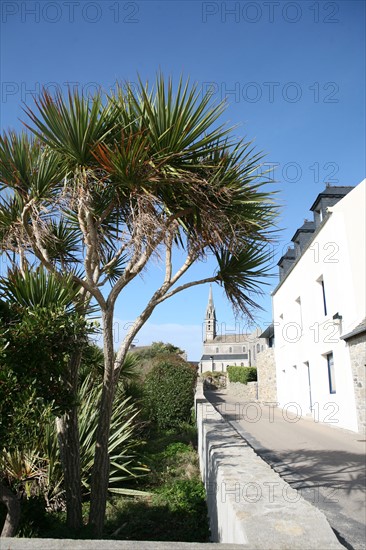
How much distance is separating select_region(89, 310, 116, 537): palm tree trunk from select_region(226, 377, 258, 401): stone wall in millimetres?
27591

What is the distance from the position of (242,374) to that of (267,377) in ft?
30.0

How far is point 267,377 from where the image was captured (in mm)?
25797

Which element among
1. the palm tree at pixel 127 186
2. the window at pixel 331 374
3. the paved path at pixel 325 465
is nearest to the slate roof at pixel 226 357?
the window at pixel 331 374

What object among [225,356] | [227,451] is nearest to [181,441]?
[227,451]

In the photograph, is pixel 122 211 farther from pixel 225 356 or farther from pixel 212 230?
pixel 225 356

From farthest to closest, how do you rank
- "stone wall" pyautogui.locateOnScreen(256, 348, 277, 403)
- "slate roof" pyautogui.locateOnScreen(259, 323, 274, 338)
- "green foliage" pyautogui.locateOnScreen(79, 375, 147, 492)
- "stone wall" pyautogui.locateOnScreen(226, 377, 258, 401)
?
1. "stone wall" pyautogui.locateOnScreen(226, 377, 258, 401)
2. "slate roof" pyautogui.locateOnScreen(259, 323, 274, 338)
3. "stone wall" pyautogui.locateOnScreen(256, 348, 277, 403)
4. "green foliage" pyautogui.locateOnScreen(79, 375, 147, 492)

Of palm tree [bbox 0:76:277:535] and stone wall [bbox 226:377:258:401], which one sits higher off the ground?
palm tree [bbox 0:76:277:535]

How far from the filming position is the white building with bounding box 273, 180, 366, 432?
12086mm

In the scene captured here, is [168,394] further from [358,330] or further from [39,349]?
[39,349]

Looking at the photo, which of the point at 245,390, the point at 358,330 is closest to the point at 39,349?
the point at 358,330

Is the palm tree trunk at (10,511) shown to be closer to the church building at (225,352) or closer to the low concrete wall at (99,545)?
the low concrete wall at (99,545)

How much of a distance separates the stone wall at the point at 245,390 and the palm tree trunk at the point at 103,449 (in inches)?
1086

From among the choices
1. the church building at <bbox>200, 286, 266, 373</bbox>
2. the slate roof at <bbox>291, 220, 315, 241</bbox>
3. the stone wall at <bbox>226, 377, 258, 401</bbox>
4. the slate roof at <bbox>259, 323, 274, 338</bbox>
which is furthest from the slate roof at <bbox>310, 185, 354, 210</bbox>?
the church building at <bbox>200, 286, 266, 373</bbox>

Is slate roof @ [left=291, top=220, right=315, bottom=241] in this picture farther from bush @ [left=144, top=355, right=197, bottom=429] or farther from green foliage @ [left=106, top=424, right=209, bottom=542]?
green foliage @ [left=106, top=424, right=209, bottom=542]
